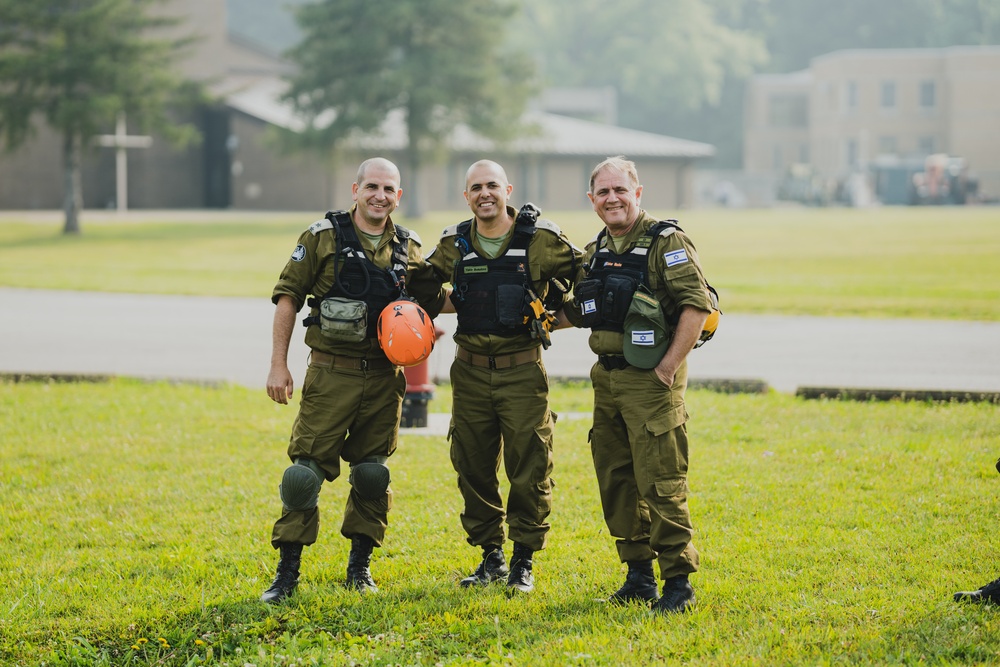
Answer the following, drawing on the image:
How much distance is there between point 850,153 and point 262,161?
4920 centimetres

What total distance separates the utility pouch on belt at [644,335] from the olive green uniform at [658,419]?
63mm

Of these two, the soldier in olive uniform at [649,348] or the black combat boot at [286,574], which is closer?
the soldier in olive uniform at [649,348]

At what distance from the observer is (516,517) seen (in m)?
5.75

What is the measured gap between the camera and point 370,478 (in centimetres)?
567

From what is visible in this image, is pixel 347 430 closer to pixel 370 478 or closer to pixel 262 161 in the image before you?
pixel 370 478

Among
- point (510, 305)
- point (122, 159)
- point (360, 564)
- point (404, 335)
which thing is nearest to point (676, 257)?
point (510, 305)

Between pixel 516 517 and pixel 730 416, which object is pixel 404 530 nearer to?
pixel 516 517

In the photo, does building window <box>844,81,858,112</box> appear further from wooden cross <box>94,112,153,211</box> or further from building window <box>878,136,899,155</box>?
wooden cross <box>94,112,153,211</box>

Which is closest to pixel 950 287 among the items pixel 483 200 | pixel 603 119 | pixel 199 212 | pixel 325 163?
pixel 483 200

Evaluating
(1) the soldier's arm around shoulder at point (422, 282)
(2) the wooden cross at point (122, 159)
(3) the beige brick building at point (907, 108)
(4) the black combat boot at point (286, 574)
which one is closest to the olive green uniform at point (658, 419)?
(1) the soldier's arm around shoulder at point (422, 282)

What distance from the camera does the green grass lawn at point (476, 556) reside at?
4.87 m

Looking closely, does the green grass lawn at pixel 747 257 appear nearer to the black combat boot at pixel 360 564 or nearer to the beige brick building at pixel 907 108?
the black combat boot at pixel 360 564

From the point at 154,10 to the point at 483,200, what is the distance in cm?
5116

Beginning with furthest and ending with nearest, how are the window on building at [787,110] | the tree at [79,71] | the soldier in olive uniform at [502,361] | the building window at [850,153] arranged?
the window on building at [787,110] → the building window at [850,153] → the tree at [79,71] → the soldier in olive uniform at [502,361]
